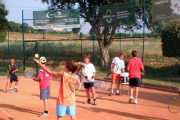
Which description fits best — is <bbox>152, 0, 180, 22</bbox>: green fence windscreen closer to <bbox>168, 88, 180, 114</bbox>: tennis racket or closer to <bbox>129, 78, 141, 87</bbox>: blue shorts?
<bbox>129, 78, 141, 87</bbox>: blue shorts

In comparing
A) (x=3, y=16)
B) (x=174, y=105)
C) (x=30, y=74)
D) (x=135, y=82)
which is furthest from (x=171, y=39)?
(x=3, y=16)

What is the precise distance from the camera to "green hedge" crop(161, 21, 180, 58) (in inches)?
538

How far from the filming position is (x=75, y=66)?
160 inches

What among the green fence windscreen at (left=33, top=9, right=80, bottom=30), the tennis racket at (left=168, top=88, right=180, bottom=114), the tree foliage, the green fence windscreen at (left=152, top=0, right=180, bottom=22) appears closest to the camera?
the tennis racket at (left=168, top=88, right=180, bottom=114)

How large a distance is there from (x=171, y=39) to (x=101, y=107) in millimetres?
8864

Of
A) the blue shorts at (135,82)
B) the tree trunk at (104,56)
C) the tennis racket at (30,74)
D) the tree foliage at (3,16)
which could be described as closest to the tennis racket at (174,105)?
the blue shorts at (135,82)

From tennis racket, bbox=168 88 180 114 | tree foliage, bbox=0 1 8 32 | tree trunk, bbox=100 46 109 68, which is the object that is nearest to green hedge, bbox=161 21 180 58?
tree trunk, bbox=100 46 109 68

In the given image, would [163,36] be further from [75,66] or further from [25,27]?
[75,66]

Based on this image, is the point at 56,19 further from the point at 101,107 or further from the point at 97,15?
the point at 101,107

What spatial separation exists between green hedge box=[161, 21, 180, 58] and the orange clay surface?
5.49m

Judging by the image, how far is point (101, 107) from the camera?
6980 mm

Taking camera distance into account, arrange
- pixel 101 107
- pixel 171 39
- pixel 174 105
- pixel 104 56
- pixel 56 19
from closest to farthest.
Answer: pixel 174 105, pixel 101 107, pixel 171 39, pixel 56 19, pixel 104 56

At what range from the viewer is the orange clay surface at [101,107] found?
6.02 meters


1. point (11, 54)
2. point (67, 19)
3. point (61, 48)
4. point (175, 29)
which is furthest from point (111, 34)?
point (11, 54)
